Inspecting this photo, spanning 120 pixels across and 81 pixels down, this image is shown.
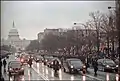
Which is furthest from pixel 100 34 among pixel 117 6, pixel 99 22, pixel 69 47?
pixel 69 47

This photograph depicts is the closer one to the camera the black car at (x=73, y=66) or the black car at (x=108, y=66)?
the black car at (x=73, y=66)

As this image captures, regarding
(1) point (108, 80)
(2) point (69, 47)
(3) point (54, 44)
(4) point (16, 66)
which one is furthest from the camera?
(3) point (54, 44)

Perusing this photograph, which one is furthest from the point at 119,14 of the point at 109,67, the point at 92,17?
the point at 92,17

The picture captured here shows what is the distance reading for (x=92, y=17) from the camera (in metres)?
62.5

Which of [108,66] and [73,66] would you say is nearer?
[73,66]

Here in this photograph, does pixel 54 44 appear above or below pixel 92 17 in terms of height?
below

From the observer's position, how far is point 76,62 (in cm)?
3294

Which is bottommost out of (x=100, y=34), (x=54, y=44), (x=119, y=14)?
(x=54, y=44)

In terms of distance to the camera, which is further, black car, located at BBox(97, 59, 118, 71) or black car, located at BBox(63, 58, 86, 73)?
black car, located at BBox(97, 59, 118, 71)

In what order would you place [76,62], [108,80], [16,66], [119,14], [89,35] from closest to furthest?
1. [108,80]
2. [16,66]
3. [76,62]
4. [119,14]
5. [89,35]

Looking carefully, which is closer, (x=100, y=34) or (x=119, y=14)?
(x=119, y=14)

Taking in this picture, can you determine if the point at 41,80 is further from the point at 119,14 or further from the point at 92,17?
the point at 92,17

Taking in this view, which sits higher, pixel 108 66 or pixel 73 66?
pixel 73 66

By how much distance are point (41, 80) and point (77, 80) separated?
2.58 metres
